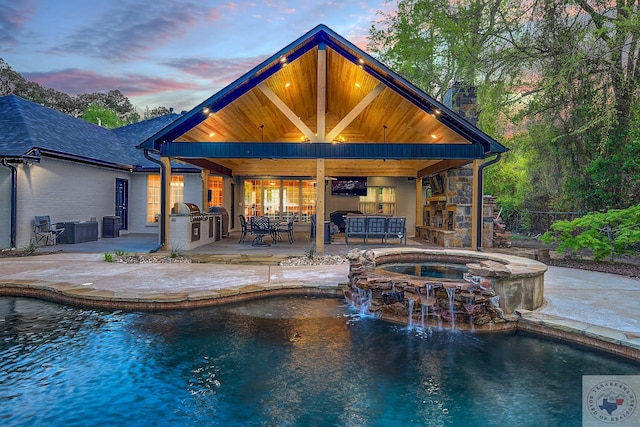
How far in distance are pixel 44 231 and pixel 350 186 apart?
1005cm

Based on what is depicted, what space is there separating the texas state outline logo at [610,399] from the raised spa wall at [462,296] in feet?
4.40

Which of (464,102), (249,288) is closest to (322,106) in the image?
(249,288)

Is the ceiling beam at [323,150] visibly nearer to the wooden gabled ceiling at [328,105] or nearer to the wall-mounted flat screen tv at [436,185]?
the wooden gabled ceiling at [328,105]

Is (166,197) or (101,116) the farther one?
(101,116)

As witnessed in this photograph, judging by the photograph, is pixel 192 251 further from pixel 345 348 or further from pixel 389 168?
pixel 389 168

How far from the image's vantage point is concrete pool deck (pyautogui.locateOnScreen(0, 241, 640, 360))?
4.26m

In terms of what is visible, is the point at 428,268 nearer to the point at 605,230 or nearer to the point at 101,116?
the point at 605,230

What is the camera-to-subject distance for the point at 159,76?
2431cm

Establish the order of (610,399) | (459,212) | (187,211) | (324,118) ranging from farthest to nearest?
(459,212) → (187,211) → (324,118) → (610,399)

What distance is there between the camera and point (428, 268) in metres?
7.41

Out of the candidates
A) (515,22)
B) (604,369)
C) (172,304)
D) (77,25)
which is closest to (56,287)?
(172,304)

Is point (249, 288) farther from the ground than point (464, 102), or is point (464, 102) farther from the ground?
point (464, 102)

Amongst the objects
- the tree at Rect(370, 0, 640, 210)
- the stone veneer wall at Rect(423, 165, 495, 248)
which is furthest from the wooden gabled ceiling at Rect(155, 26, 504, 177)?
the tree at Rect(370, 0, 640, 210)

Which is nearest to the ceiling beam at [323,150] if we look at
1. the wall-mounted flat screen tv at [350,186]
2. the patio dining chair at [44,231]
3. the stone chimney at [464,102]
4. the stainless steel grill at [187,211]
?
the stainless steel grill at [187,211]
